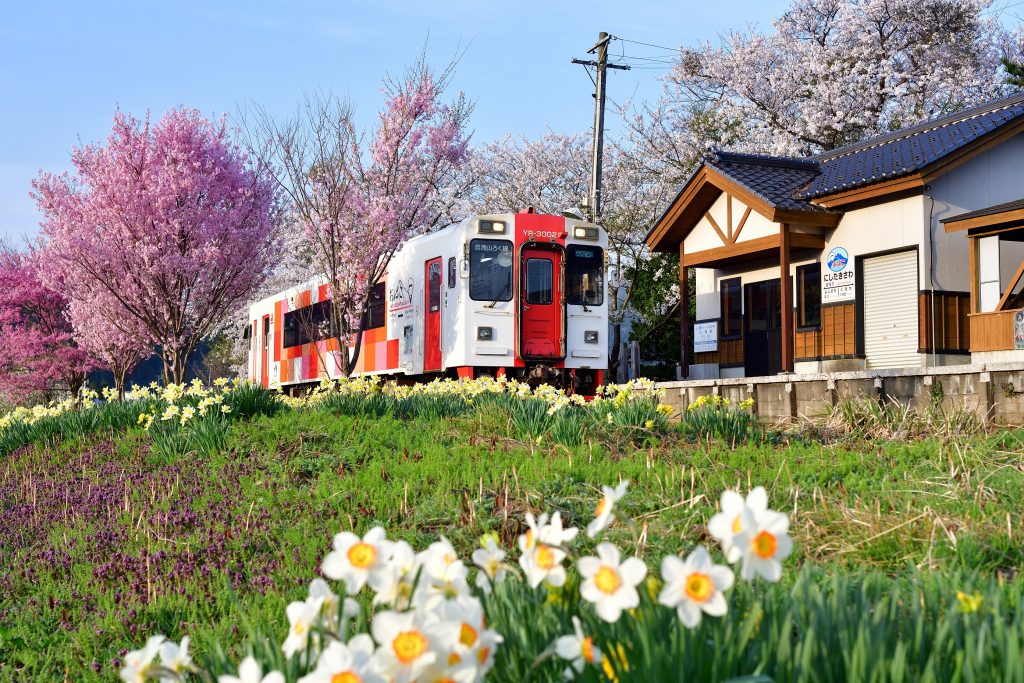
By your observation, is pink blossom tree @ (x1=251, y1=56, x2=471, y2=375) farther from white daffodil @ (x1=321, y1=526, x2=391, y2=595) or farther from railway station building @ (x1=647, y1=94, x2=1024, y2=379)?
white daffodil @ (x1=321, y1=526, x2=391, y2=595)

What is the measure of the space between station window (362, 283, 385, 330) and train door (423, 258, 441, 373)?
2.16m

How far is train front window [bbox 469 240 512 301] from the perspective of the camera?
54.2ft

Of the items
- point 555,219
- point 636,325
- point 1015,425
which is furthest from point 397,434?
point 636,325

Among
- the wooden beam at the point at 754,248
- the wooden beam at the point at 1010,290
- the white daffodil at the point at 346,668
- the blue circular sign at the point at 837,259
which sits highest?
the wooden beam at the point at 754,248

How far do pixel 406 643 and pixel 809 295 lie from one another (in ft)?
62.2

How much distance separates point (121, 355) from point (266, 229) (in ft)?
26.6

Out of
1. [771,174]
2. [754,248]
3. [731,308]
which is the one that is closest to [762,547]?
[754,248]

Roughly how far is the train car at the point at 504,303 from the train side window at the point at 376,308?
1.86 feet

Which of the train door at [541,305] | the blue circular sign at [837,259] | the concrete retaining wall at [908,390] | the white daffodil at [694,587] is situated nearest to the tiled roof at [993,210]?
the blue circular sign at [837,259]

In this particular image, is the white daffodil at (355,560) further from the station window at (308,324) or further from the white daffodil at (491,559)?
the station window at (308,324)

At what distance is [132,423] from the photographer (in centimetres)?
1016

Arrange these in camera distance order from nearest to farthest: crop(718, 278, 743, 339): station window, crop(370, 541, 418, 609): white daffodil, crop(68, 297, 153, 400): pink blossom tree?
crop(370, 541, 418, 609): white daffodil, crop(718, 278, 743, 339): station window, crop(68, 297, 153, 400): pink blossom tree

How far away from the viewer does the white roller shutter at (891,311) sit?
17.2 metres

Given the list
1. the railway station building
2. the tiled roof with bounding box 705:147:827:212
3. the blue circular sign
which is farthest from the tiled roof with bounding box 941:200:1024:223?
the tiled roof with bounding box 705:147:827:212
